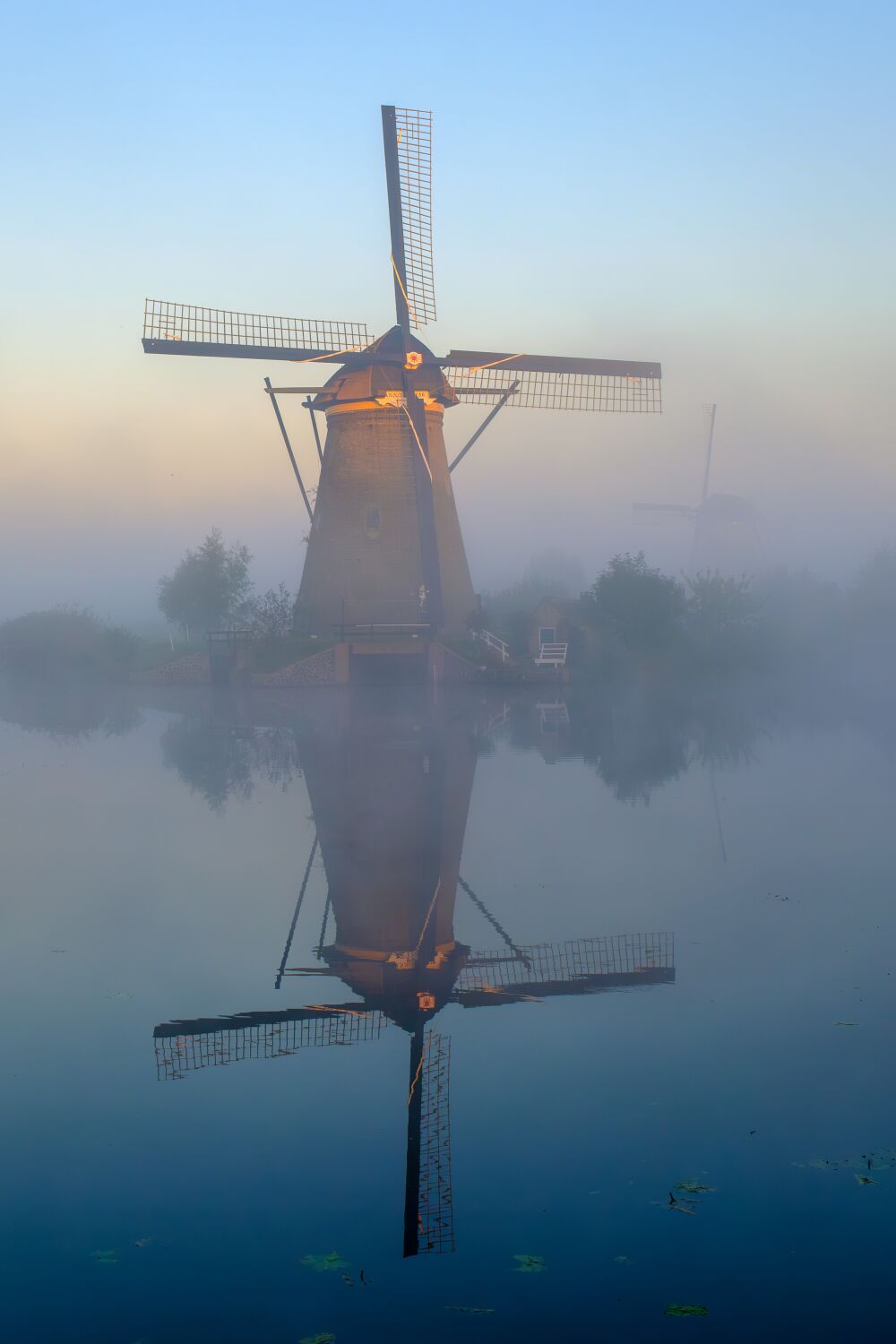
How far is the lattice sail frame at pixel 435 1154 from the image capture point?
16.1ft

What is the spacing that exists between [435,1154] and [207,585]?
57586mm

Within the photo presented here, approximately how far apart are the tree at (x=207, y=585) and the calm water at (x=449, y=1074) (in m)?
47.5

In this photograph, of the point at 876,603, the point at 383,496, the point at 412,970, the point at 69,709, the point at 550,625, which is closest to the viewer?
the point at 412,970

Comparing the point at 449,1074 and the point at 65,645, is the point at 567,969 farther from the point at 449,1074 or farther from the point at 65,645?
the point at 65,645

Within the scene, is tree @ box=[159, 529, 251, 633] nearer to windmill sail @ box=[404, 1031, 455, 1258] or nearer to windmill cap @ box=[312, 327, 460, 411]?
windmill cap @ box=[312, 327, 460, 411]

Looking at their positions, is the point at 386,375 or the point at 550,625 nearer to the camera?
the point at 386,375

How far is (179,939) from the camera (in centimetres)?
934

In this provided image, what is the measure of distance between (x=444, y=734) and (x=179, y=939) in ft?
51.4

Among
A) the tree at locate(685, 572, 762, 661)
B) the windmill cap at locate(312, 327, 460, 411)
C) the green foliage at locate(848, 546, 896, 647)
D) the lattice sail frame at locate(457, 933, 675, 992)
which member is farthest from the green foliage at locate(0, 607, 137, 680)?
the lattice sail frame at locate(457, 933, 675, 992)

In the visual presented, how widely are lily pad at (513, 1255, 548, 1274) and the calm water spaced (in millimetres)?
11

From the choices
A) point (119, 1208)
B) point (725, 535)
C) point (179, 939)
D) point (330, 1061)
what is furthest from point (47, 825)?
point (725, 535)

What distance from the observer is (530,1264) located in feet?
15.2

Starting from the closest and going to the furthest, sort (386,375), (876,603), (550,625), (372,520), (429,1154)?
(429,1154), (386,375), (372,520), (550,625), (876,603)

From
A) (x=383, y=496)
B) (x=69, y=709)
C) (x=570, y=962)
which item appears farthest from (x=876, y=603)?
(x=570, y=962)
